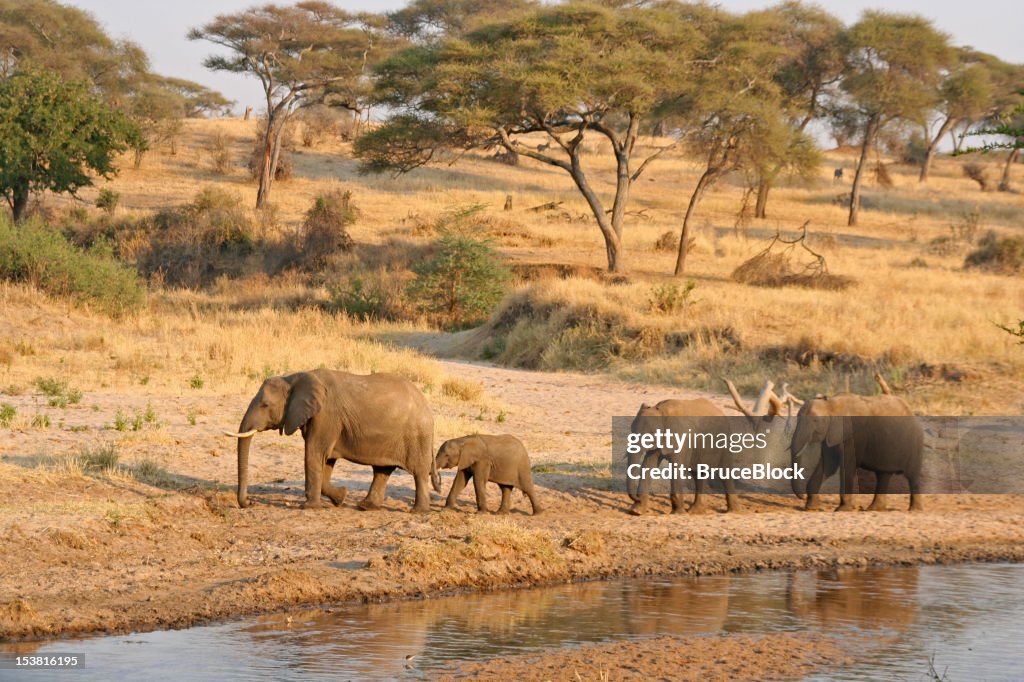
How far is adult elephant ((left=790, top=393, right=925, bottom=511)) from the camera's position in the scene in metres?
11.9

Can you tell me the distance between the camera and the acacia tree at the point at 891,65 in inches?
1718

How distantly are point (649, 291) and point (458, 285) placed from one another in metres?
5.22

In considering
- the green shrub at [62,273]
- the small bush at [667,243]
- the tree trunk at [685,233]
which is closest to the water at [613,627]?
the green shrub at [62,273]

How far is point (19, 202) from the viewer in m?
34.5

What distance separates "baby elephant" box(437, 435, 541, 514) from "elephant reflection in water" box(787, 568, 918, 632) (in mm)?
2414

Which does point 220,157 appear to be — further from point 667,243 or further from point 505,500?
point 505,500

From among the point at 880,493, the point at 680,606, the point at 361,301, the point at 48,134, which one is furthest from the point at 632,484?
the point at 48,134

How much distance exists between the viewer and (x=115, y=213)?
37.5m

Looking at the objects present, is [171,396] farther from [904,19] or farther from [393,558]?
[904,19]

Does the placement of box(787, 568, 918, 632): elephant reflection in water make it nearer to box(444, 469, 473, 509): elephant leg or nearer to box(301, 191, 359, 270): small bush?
box(444, 469, 473, 509): elephant leg

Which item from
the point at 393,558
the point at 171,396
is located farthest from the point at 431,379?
the point at 393,558

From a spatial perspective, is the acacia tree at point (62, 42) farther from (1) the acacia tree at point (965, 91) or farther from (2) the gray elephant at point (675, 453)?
(2) the gray elephant at point (675, 453)

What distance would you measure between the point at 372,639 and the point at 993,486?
824 cm

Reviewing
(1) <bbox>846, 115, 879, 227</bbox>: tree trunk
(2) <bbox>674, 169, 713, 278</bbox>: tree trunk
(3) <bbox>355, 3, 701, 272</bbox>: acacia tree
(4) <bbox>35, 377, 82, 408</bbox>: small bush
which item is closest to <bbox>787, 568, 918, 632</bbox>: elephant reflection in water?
(4) <bbox>35, 377, 82, 408</bbox>: small bush
